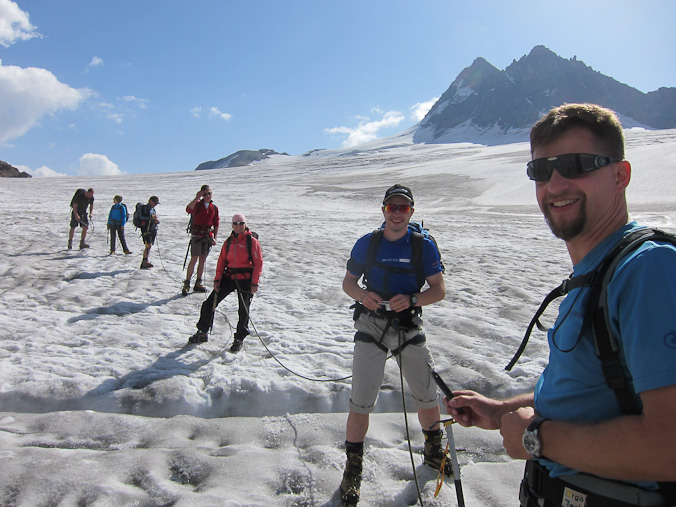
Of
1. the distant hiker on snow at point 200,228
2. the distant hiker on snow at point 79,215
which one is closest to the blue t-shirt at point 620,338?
the distant hiker on snow at point 200,228

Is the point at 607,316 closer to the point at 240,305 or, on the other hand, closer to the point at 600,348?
the point at 600,348

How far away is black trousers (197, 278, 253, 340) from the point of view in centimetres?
618

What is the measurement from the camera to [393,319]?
3.41 metres

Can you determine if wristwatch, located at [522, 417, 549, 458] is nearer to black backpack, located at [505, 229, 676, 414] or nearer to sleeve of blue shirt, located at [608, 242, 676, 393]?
black backpack, located at [505, 229, 676, 414]

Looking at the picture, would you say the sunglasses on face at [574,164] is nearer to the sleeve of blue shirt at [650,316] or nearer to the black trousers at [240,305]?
the sleeve of blue shirt at [650,316]

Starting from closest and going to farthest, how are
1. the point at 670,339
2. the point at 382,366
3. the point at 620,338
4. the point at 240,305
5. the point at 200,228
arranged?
the point at 670,339
the point at 620,338
the point at 382,366
the point at 240,305
the point at 200,228

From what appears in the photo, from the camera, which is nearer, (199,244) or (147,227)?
(199,244)

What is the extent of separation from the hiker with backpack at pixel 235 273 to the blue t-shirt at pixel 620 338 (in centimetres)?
519

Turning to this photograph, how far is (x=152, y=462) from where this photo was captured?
3551 millimetres

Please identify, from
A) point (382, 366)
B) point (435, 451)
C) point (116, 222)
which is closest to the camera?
point (382, 366)

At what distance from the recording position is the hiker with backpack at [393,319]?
330 cm

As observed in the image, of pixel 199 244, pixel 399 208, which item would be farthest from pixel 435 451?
pixel 199 244

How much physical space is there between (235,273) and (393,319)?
3.57 metres

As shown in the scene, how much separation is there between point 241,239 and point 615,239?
18.1ft
